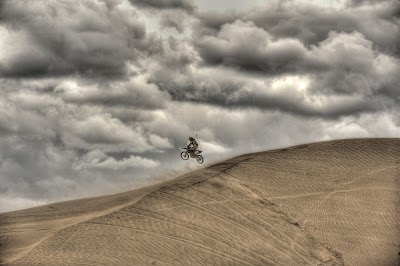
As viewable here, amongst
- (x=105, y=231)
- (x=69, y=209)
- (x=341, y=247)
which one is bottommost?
(x=341, y=247)

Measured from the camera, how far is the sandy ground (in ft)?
105

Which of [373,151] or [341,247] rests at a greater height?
[373,151]

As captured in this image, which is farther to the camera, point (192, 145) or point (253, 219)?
point (192, 145)

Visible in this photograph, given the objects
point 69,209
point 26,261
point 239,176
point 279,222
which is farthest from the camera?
point 69,209

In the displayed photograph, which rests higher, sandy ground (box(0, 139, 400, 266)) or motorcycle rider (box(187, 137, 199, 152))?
motorcycle rider (box(187, 137, 199, 152))

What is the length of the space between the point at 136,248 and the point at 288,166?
12.3 metres

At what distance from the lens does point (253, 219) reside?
33906 millimetres

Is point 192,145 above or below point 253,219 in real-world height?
above

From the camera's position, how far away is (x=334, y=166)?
38.3 metres

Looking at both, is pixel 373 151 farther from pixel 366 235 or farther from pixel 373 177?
pixel 366 235

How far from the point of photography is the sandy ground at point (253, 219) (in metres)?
31.9

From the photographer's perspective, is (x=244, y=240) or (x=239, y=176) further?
(x=239, y=176)

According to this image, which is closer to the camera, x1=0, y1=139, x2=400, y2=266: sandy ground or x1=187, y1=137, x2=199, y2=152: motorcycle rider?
x1=0, y1=139, x2=400, y2=266: sandy ground

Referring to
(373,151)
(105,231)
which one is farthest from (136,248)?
(373,151)
